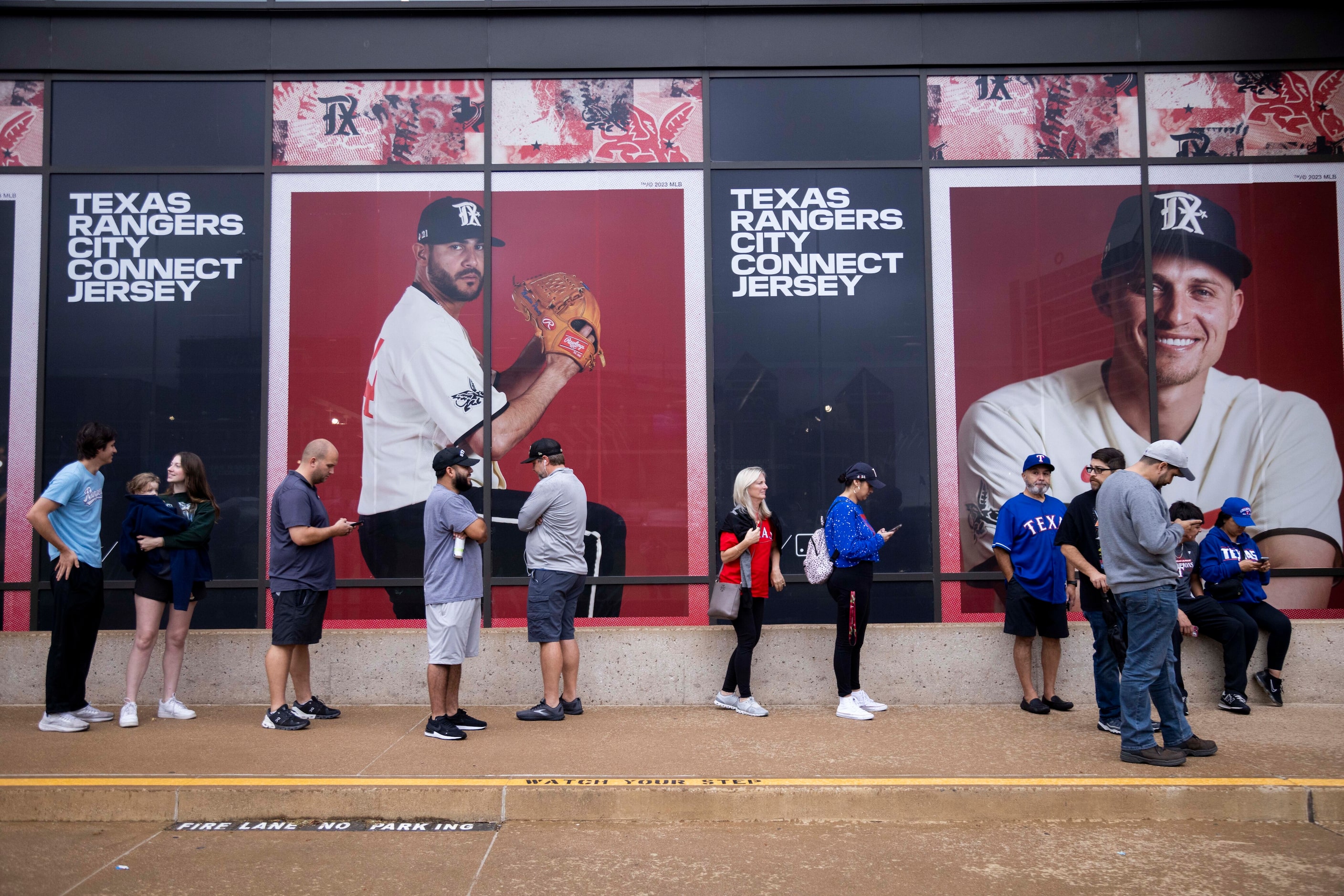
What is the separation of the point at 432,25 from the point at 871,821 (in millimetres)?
7326

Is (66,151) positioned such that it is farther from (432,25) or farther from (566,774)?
(566,774)

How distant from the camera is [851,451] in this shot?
7688mm

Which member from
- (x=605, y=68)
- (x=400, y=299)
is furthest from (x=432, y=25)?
(x=400, y=299)

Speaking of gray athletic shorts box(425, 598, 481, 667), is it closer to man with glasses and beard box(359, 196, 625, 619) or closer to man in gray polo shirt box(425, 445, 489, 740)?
man in gray polo shirt box(425, 445, 489, 740)

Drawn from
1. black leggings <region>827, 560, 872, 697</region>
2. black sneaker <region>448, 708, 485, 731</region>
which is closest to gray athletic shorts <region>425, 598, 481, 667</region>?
black sneaker <region>448, 708, 485, 731</region>

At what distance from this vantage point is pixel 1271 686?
22.2 ft

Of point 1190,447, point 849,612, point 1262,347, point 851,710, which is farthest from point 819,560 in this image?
point 1262,347

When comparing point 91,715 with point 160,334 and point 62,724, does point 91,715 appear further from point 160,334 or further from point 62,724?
point 160,334

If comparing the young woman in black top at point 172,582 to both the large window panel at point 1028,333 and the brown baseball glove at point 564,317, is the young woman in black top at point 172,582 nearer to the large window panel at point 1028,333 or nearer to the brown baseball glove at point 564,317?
the brown baseball glove at point 564,317

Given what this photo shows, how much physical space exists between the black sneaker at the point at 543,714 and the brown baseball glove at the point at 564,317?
292 cm

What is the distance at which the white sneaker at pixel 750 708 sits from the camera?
21.2 ft

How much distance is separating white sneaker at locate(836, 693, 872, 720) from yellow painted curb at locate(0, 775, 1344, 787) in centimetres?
144

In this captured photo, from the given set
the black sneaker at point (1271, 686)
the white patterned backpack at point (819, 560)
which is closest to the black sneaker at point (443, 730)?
the white patterned backpack at point (819, 560)

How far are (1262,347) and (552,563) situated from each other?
6.45m
